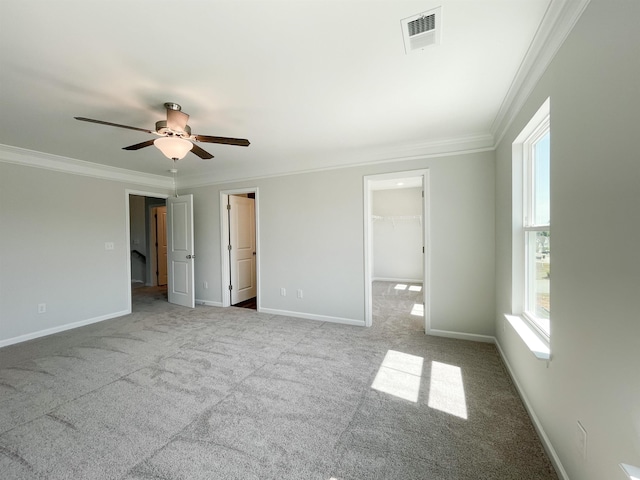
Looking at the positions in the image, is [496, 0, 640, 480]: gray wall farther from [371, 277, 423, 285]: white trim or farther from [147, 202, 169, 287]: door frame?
[147, 202, 169, 287]: door frame

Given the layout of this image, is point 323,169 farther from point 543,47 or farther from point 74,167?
point 74,167

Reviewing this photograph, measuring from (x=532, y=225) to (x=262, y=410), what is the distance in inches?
102

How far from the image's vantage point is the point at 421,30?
1.55 metres

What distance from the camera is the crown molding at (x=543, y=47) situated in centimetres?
131

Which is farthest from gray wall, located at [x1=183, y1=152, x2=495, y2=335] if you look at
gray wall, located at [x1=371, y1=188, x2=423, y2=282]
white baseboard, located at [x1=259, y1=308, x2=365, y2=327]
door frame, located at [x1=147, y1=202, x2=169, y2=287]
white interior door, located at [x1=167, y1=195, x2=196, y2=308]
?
gray wall, located at [x1=371, y1=188, x2=423, y2=282]

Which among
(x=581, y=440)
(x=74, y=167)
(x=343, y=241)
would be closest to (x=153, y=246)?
(x=74, y=167)

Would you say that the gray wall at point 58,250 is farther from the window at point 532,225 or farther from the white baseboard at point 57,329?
the window at point 532,225

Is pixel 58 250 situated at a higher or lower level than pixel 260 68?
lower

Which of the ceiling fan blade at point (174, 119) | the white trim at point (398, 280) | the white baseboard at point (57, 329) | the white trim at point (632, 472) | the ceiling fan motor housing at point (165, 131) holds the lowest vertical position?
the white baseboard at point (57, 329)

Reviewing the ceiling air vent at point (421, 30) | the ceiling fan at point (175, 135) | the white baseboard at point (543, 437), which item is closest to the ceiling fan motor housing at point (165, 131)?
the ceiling fan at point (175, 135)

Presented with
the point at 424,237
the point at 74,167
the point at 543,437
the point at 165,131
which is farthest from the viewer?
the point at 74,167

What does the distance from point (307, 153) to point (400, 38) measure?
2358 millimetres

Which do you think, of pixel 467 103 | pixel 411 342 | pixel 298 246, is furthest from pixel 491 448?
pixel 298 246

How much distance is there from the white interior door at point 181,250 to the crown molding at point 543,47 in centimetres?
472
